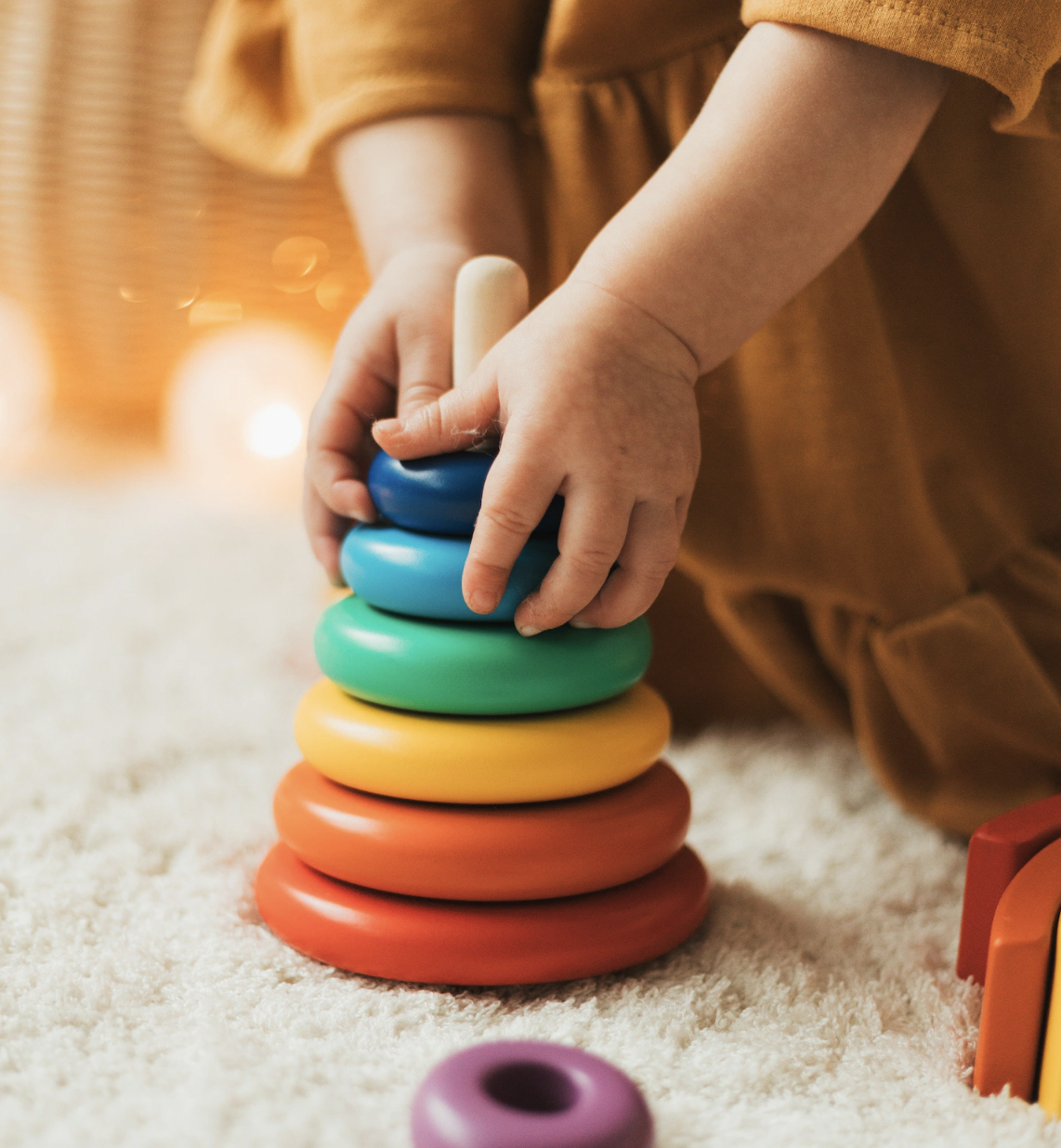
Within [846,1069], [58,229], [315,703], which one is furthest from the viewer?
[58,229]

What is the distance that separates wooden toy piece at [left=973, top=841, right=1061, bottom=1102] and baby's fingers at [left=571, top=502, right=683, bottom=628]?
206mm

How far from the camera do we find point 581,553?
525mm

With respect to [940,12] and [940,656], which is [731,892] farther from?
[940,12]

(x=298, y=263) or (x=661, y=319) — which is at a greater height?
(x=661, y=319)

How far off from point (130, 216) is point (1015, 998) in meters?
1.52

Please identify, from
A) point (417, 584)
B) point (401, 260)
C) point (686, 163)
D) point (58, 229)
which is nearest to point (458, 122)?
point (401, 260)

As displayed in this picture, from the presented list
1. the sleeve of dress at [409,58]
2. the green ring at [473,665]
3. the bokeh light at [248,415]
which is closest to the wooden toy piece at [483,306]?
the green ring at [473,665]

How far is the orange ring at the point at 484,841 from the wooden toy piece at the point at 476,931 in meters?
0.01

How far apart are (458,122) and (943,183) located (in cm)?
31

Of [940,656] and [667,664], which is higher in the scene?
[940,656]

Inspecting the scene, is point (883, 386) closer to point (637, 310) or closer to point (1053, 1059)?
point (637, 310)

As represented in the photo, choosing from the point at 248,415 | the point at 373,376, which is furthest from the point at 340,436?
the point at 248,415

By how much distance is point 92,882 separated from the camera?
0.62 meters

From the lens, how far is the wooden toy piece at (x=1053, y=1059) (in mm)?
471
